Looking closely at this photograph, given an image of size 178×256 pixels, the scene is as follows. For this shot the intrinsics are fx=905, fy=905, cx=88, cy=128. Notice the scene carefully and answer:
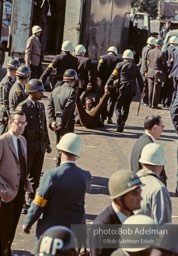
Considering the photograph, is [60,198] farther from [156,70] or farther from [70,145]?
[156,70]

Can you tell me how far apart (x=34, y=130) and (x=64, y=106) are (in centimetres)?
197

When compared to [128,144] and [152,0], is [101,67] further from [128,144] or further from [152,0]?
[152,0]

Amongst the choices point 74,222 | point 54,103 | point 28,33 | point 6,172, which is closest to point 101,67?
point 28,33

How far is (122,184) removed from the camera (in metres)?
7.04

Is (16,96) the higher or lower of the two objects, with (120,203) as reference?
lower

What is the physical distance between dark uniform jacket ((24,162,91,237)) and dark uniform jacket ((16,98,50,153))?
330cm

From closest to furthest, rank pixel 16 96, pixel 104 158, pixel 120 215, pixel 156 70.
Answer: pixel 120 215 < pixel 16 96 < pixel 104 158 < pixel 156 70

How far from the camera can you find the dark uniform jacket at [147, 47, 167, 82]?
21781 millimetres

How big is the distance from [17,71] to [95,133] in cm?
559

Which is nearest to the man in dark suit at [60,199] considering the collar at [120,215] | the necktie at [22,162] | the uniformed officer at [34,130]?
the collar at [120,215]

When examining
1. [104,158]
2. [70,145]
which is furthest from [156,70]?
[70,145]

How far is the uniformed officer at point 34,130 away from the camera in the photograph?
11.4 m

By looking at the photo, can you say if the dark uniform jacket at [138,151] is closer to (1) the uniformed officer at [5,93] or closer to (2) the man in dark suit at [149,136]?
(2) the man in dark suit at [149,136]

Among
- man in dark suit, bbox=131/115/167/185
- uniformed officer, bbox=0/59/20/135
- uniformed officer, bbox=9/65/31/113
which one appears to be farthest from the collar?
uniformed officer, bbox=0/59/20/135
